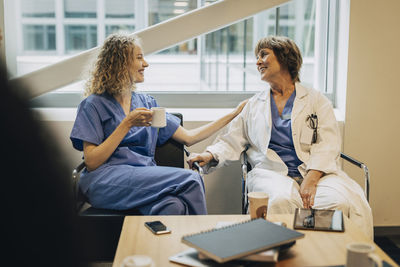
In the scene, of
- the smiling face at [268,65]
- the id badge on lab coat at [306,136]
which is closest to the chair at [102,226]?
the id badge on lab coat at [306,136]

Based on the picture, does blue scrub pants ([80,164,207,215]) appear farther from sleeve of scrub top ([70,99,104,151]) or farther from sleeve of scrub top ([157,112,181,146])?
sleeve of scrub top ([157,112,181,146])

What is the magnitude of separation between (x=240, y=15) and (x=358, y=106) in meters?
0.97

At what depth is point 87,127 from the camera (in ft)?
8.05

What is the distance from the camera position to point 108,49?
262 centimetres

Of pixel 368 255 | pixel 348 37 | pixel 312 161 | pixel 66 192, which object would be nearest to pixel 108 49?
pixel 312 161

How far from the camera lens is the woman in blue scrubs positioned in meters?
2.36

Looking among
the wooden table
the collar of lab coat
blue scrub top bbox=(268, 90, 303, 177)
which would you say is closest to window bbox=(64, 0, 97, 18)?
the collar of lab coat

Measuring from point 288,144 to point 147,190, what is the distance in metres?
0.84

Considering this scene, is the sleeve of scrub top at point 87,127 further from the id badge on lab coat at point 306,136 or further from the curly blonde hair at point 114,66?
the id badge on lab coat at point 306,136

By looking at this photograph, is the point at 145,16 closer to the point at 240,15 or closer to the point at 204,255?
the point at 240,15

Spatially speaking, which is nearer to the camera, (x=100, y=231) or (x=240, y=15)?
(x=100, y=231)

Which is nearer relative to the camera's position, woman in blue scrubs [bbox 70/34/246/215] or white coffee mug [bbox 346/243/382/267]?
white coffee mug [bbox 346/243/382/267]

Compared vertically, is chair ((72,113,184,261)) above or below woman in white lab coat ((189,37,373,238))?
below

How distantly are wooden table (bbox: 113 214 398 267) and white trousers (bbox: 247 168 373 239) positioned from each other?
46 cm
